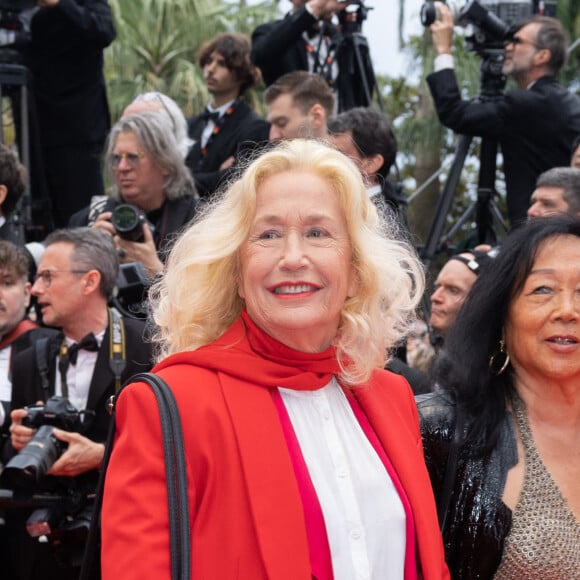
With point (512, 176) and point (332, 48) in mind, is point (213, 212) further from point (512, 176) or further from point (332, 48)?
point (332, 48)

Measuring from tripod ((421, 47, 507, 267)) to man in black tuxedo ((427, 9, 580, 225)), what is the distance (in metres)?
0.16

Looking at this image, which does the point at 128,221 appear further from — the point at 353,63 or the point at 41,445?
the point at 353,63

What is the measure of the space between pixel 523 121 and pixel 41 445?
337 cm

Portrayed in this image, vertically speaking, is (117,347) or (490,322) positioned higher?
(490,322)

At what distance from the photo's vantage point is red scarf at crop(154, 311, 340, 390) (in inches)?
94.7

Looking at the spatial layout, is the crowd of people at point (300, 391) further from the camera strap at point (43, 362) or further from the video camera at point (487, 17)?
the video camera at point (487, 17)

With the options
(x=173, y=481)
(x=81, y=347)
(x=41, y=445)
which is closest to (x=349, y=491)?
(x=173, y=481)

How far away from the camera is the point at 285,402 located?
2.49 m

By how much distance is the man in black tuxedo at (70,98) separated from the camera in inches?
249

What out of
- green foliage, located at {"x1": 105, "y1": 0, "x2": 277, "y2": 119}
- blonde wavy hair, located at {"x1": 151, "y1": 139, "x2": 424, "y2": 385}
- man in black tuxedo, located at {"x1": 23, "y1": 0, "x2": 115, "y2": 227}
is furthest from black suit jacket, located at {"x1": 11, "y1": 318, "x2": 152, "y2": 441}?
green foliage, located at {"x1": 105, "y1": 0, "x2": 277, "y2": 119}

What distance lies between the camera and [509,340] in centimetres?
317

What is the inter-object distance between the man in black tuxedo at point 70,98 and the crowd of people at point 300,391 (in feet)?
5.43

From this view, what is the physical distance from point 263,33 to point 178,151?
4.71 feet

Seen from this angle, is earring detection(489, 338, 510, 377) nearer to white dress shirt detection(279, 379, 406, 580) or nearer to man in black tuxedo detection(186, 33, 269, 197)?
white dress shirt detection(279, 379, 406, 580)
